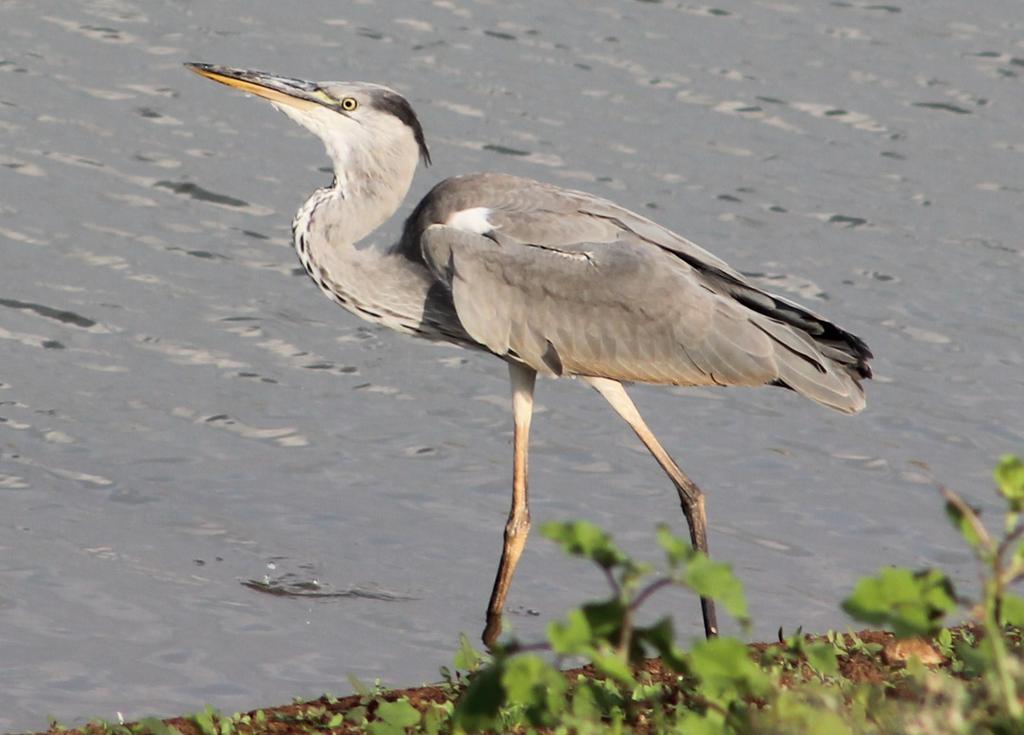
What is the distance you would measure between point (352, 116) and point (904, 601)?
14.7 feet

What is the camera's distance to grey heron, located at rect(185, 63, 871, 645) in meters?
6.96

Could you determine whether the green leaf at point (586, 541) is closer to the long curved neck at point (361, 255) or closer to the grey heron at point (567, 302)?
the grey heron at point (567, 302)

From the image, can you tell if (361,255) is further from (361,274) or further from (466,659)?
(466,659)

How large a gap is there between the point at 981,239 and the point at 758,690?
7.98 meters

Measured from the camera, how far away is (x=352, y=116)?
754cm

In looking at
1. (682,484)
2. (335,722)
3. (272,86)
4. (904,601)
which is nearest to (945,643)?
(682,484)

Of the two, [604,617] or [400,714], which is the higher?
[604,617]

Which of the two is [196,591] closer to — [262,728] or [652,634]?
[262,728]

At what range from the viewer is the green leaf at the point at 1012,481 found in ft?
11.1

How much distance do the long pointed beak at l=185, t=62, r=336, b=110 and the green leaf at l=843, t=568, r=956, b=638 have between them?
4.53 meters

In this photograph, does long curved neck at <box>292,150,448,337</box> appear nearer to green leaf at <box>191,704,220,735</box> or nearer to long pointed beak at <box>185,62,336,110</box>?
long pointed beak at <box>185,62,336,110</box>

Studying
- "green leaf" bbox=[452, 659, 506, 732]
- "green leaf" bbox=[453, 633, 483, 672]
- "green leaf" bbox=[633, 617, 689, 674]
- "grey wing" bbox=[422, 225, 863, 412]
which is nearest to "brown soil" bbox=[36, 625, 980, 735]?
"green leaf" bbox=[453, 633, 483, 672]

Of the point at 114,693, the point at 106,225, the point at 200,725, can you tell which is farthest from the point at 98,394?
the point at 200,725

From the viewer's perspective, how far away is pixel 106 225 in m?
10.6
